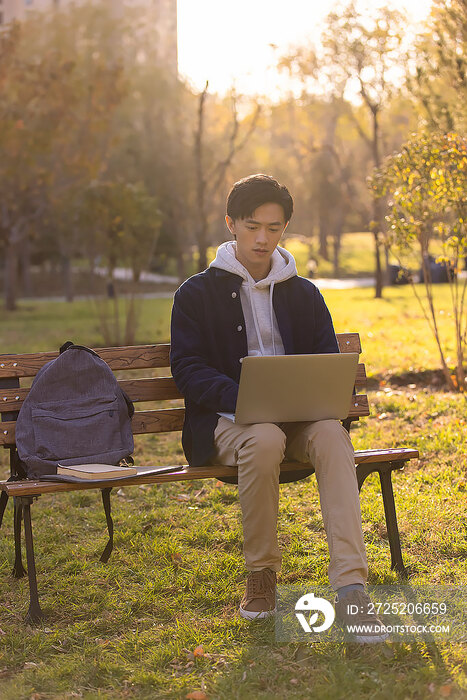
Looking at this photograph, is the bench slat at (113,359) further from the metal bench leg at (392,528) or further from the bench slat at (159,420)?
the metal bench leg at (392,528)

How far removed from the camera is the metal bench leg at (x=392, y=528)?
13.6 feet

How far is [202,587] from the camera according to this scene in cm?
413

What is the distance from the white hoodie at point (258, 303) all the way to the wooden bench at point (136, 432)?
1.81ft

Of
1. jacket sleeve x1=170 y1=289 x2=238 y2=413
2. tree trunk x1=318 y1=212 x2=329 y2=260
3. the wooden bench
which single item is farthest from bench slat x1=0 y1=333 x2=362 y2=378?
tree trunk x1=318 y1=212 x2=329 y2=260

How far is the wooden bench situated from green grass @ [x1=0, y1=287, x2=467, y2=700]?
22 cm

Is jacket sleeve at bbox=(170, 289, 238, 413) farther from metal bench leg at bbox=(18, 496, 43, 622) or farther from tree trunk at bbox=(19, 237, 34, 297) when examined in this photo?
tree trunk at bbox=(19, 237, 34, 297)


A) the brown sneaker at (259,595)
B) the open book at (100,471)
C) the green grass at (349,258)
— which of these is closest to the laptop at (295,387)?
the open book at (100,471)

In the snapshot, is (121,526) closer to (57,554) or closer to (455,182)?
(57,554)

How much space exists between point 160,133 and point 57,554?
1355 inches

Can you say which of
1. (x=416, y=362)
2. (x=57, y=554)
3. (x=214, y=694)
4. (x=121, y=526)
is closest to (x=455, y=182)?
(x=416, y=362)

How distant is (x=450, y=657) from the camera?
128 inches

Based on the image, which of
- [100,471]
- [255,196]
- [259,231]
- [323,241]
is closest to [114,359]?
[100,471]

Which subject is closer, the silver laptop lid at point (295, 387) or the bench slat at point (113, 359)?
the silver laptop lid at point (295, 387)

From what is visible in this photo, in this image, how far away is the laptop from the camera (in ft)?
11.9
